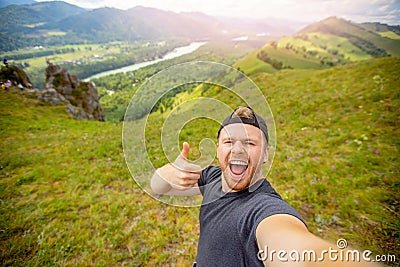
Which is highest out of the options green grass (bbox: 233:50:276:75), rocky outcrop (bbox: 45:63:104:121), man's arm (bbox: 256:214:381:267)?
man's arm (bbox: 256:214:381:267)

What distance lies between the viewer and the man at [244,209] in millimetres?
1229

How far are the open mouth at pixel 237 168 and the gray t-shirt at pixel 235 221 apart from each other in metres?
0.17

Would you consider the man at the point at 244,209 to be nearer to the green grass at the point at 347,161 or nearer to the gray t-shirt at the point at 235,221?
the gray t-shirt at the point at 235,221

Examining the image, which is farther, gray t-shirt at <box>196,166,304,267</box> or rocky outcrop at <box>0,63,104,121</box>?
rocky outcrop at <box>0,63,104,121</box>

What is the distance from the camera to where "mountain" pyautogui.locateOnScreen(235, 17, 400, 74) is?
14.8 meters

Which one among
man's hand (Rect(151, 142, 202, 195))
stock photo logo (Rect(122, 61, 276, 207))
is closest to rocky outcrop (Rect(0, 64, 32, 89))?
stock photo logo (Rect(122, 61, 276, 207))

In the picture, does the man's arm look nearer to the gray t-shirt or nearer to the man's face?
the gray t-shirt

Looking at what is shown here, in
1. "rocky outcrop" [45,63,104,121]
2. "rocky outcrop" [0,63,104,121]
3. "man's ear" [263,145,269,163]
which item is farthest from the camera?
"rocky outcrop" [45,63,104,121]

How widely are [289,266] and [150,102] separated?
6.25 ft

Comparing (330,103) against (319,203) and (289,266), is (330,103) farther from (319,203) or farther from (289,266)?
(289,266)

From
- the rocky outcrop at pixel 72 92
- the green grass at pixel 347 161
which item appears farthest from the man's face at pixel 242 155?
the rocky outcrop at pixel 72 92

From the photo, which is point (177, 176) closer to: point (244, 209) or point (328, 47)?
point (244, 209)

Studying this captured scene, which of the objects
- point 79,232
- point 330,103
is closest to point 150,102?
point 79,232

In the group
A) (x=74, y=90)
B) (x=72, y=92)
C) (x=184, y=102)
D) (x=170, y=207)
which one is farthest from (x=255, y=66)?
(x=184, y=102)
